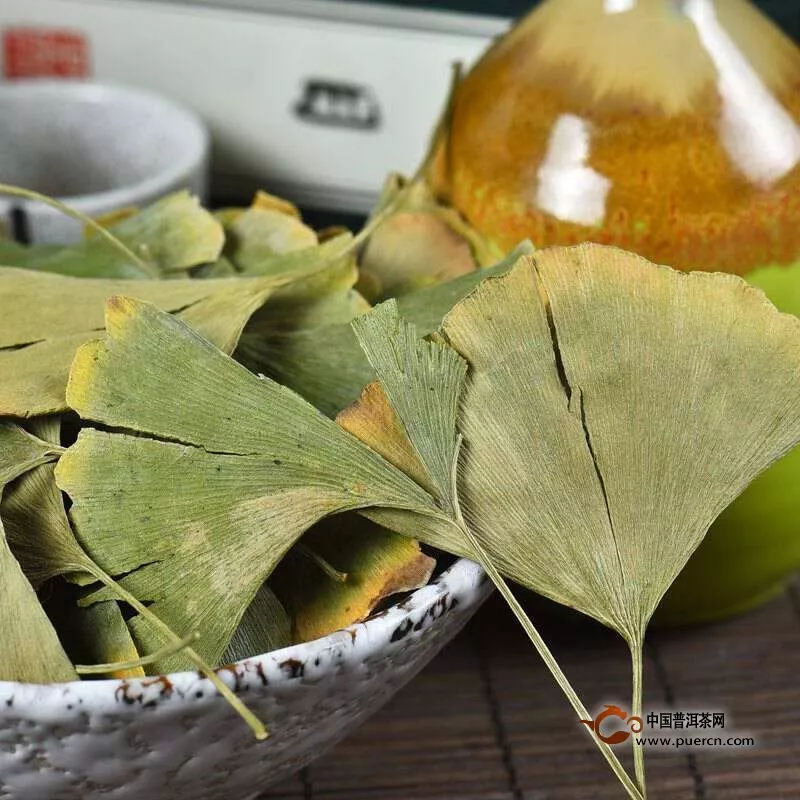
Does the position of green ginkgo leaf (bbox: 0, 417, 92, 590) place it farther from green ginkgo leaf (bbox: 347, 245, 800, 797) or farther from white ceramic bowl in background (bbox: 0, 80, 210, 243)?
white ceramic bowl in background (bbox: 0, 80, 210, 243)

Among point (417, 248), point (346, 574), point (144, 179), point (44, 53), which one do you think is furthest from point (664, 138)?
point (44, 53)

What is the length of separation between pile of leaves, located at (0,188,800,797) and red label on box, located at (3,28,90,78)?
0.60 metres

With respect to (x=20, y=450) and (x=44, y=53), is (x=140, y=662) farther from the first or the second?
(x=44, y=53)

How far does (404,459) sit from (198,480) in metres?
0.06

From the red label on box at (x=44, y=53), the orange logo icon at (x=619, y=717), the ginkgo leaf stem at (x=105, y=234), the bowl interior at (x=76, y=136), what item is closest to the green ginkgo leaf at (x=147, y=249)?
the ginkgo leaf stem at (x=105, y=234)

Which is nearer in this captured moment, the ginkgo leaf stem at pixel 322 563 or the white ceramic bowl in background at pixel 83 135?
the ginkgo leaf stem at pixel 322 563

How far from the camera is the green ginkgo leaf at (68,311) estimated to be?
0.34 meters

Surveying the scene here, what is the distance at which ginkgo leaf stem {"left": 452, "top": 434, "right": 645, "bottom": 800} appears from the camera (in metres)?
0.30

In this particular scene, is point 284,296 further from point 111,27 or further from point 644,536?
point 111,27

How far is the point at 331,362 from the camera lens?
1.18ft

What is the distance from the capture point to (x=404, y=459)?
0.32m

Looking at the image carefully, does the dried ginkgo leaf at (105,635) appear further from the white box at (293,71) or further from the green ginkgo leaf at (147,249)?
the white box at (293,71)

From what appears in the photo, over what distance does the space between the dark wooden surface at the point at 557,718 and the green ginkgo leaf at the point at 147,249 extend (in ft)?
0.64

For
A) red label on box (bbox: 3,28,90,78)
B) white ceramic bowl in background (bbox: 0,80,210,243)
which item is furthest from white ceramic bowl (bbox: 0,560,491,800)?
red label on box (bbox: 3,28,90,78)
